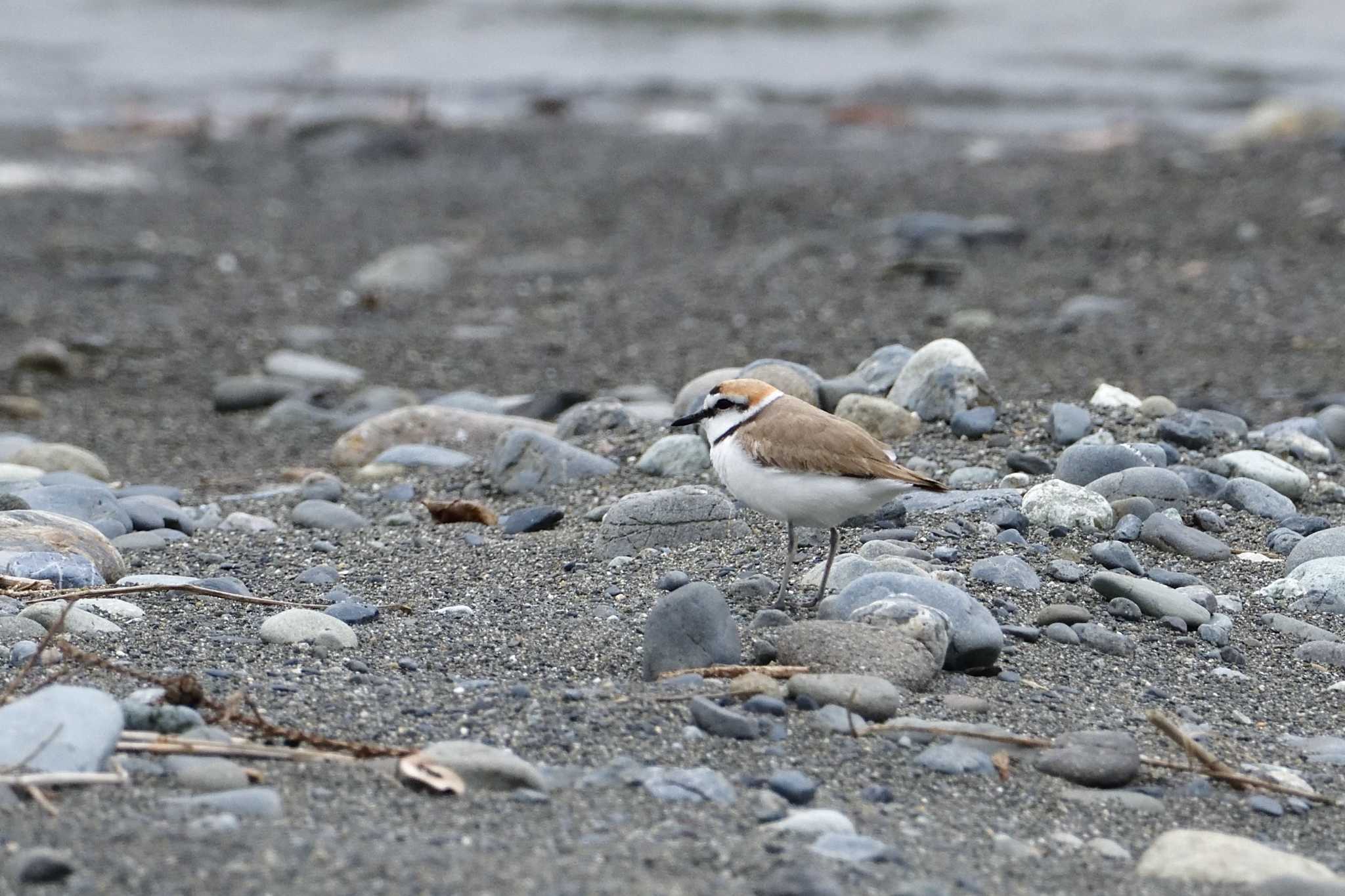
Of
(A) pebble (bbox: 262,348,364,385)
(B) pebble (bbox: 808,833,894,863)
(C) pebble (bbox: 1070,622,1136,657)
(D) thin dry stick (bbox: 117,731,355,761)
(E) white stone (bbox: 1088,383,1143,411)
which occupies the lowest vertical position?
(A) pebble (bbox: 262,348,364,385)

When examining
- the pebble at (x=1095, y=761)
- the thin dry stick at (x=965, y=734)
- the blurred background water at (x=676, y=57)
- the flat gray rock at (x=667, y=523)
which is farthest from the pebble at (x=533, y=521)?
the blurred background water at (x=676, y=57)

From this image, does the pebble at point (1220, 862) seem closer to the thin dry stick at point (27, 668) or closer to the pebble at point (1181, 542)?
the pebble at point (1181, 542)

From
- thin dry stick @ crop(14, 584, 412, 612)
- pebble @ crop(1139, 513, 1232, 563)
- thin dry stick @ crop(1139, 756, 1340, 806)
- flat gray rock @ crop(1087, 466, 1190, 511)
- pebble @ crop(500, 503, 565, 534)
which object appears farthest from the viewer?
pebble @ crop(500, 503, 565, 534)

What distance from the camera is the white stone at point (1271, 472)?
5.18 metres

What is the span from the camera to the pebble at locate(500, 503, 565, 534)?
5078 millimetres

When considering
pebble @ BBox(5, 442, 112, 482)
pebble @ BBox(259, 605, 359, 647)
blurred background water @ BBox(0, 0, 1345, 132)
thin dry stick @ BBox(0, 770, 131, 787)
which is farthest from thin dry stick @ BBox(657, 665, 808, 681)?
blurred background water @ BBox(0, 0, 1345, 132)

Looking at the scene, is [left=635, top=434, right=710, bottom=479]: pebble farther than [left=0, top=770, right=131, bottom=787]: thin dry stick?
Yes

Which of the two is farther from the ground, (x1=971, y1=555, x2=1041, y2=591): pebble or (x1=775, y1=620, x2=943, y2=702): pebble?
(x1=775, y1=620, x2=943, y2=702): pebble

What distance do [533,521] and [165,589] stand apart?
1.27 meters

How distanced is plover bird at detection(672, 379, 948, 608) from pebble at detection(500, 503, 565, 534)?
3.46ft

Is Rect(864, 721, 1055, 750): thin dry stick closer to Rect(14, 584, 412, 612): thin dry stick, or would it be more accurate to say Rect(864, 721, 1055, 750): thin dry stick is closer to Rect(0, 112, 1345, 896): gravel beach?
Rect(0, 112, 1345, 896): gravel beach

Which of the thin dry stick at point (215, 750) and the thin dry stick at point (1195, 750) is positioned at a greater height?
the thin dry stick at point (215, 750)

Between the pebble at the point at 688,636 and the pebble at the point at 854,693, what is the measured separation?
22cm

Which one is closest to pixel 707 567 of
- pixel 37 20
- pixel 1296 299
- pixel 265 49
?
pixel 1296 299
